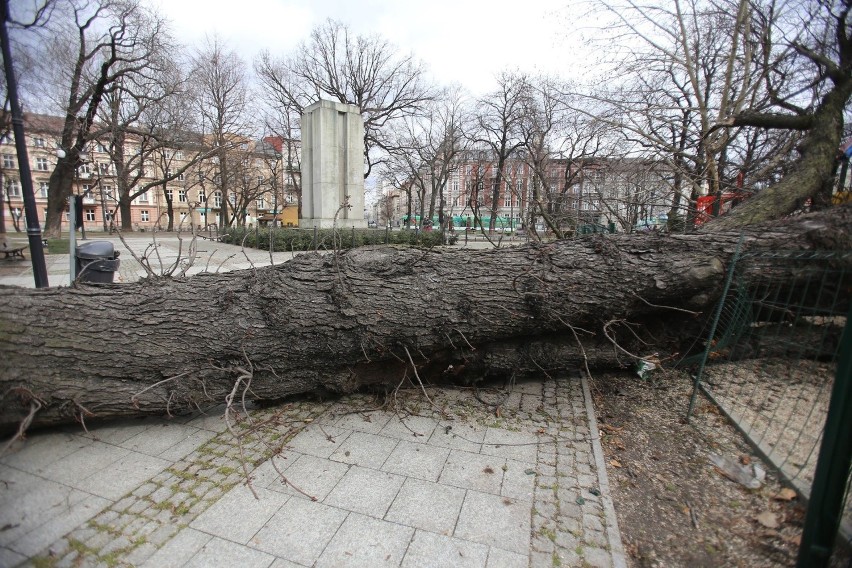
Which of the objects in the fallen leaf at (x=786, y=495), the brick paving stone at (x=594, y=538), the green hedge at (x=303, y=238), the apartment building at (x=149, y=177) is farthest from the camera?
the green hedge at (x=303, y=238)

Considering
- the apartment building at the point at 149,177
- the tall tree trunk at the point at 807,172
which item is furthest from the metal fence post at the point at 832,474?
the apartment building at the point at 149,177

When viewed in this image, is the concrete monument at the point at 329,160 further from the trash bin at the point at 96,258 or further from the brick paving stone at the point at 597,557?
the brick paving stone at the point at 597,557

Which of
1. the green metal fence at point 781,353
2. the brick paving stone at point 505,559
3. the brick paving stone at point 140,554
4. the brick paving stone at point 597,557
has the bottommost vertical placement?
the brick paving stone at point 140,554

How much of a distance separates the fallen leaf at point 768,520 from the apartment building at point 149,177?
4.58m

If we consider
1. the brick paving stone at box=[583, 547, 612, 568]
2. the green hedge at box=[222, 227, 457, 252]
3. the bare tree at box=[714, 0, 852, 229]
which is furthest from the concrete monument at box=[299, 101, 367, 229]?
the brick paving stone at box=[583, 547, 612, 568]

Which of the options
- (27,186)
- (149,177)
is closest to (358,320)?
(27,186)

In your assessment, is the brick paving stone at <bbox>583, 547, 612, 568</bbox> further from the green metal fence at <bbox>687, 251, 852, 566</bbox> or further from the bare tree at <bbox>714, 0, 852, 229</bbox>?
the bare tree at <bbox>714, 0, 852, 229</bbox>

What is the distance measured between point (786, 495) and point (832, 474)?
36.0 inches

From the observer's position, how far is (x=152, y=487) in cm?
226

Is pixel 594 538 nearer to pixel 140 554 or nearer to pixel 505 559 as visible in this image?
pixel 505 559

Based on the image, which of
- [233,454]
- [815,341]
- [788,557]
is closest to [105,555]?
[233,454]

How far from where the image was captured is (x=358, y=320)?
3.07 metres

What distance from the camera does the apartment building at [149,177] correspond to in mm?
5172

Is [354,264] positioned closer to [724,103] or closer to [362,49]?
[724,103]
